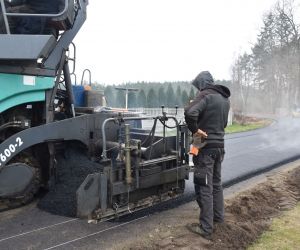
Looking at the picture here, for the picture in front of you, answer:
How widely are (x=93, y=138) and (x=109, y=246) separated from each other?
154 centimetres

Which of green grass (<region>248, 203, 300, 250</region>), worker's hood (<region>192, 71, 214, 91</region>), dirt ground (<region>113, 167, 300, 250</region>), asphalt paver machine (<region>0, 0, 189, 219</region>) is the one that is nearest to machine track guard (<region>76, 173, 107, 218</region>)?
asphalt paver machine (<region>0, 0, 189, 219</region>)

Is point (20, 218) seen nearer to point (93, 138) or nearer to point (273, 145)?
point (93, 138)

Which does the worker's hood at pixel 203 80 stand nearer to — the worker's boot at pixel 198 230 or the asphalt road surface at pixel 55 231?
the worker's boot at pixel 198 230

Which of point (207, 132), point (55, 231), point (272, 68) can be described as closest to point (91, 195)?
point (55, 231)

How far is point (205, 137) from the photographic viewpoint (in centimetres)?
472

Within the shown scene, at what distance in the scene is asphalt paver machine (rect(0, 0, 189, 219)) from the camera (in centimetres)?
460

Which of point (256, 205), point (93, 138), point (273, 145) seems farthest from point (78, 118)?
point (273, 145)

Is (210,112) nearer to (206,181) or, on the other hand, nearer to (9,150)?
(206,181)

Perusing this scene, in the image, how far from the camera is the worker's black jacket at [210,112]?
4.70 metres

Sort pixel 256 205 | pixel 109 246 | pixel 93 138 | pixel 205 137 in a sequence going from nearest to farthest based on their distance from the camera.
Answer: pixel 109 246 → pixel 205 137 → pixel 93 138 → pixel 256 205

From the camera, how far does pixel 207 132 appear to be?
4.84 m

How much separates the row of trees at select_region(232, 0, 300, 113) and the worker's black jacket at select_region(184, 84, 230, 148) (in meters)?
38.4

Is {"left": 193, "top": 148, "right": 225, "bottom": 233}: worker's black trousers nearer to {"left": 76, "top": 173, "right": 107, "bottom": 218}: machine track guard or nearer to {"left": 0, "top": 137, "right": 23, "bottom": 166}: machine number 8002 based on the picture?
{"left": 76, "top": 173, "right": 107, "bottom": 218}: machine track guard

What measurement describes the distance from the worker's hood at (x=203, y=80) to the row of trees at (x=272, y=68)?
38.3m
